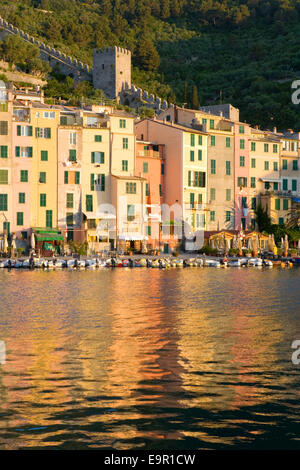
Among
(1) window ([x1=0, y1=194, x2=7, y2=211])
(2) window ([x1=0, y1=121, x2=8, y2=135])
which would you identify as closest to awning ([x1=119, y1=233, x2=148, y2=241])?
(1) window ([x1=0, y1=194, x2=7, y2=211])

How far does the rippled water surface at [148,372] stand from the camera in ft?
59.8

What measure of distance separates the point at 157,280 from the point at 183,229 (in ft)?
88.5

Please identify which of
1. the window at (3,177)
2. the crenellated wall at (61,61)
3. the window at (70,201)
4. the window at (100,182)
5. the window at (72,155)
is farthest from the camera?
the crenellated wall at (61,61)

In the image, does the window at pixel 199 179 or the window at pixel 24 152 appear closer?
the window at pixel 24 152

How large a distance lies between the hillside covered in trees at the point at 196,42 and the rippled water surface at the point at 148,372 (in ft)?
268

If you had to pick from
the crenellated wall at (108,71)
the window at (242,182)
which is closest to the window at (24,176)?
the window at (242,182)

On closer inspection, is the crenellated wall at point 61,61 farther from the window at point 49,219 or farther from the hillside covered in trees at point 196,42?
the window at point 49,219

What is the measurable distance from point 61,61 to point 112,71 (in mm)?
10928

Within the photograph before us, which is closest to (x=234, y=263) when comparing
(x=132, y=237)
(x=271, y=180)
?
(x=132, y=237)

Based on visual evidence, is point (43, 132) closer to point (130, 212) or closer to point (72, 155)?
point (72, 155)

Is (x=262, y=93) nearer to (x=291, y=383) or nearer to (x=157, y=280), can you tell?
(x=157, y=280)

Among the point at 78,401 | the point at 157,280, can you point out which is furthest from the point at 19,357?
the point at 157,280

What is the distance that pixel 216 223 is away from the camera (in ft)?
288

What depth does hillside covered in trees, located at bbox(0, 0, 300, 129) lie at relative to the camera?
455ft
